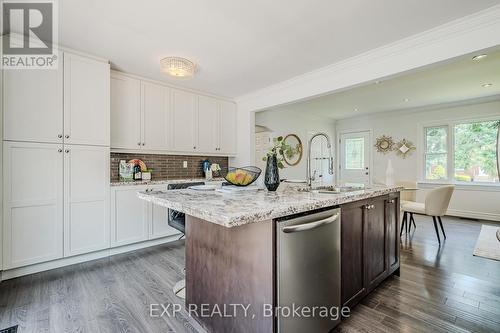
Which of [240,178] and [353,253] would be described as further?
[240,178]

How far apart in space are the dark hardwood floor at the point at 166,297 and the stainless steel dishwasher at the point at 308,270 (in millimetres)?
410

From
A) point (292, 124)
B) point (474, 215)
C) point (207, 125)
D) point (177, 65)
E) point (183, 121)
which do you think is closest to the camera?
point (177, 65)

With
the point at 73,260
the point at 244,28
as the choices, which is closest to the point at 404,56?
the point at 244,28

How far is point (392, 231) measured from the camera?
2.20 meters

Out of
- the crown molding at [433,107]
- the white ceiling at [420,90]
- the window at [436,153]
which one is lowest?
the window at [436,153]

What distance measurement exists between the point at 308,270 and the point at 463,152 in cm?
571

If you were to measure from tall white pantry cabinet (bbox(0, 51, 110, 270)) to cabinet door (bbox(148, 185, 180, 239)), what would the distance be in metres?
0.54

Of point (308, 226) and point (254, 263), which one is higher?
point (308, 226)

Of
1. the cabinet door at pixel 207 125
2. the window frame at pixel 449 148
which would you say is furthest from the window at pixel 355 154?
the cabinet door at pixel 207 125

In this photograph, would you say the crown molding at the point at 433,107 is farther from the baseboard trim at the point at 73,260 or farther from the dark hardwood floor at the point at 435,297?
the baseboard trim at the point at 73,260

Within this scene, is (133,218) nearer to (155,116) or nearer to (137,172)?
(137,172)

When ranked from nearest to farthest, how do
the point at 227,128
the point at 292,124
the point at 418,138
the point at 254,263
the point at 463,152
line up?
the point at 254,263 → the point at 227,128 → the point at 463,152 → the point at 418,138 → the point at 292,124

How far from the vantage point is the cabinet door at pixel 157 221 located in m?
3.20

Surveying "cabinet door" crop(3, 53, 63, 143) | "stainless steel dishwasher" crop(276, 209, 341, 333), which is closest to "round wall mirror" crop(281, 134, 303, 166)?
"stainless steel dishwasher" crop(276, 209, 341, 333)
